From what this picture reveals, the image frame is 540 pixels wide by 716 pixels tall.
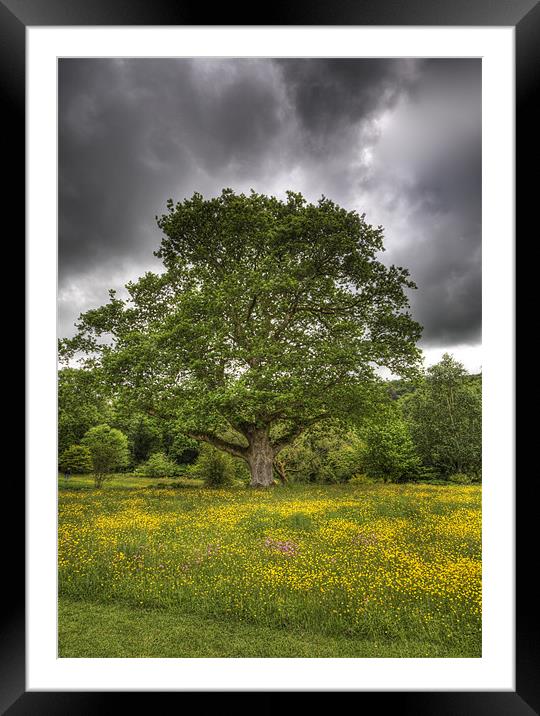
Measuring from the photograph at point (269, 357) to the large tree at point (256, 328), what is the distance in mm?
32

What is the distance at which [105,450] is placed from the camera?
17.0 ft

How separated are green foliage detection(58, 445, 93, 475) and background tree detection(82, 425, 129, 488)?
0.06 metres

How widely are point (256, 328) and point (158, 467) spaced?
8.19 ft

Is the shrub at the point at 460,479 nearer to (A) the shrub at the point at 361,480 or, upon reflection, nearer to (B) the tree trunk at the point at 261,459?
(A) the shrub at the point at 361,480

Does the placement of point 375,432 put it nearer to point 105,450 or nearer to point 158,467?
point 158,467

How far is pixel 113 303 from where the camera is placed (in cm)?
451

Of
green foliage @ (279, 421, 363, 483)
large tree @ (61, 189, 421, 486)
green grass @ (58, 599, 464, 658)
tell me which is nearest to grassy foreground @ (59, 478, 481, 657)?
green grass @ (58, 599, 464, 658)

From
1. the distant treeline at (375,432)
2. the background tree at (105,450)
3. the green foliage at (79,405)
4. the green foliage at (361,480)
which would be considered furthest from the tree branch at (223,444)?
the green foliage at (361,480)

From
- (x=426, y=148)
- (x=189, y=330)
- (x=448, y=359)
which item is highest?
(x=426, y=148)

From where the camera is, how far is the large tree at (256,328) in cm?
490
